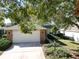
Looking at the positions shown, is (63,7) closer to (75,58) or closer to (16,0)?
(75,58)

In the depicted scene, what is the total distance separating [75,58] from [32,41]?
1657 cm

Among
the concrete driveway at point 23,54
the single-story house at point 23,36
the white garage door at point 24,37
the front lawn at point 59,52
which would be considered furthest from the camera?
the white garage door at point 24,37

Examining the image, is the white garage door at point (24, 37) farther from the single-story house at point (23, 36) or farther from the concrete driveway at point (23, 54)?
the concrete driveway at point (23, 54)

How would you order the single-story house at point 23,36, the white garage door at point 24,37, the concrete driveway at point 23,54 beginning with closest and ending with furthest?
the concrete driveway at point 23,54
the single-story house at point 23,36
the white garage door at point 24,37

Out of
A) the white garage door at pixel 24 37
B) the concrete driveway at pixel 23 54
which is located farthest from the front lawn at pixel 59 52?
the white garage door at pixel 24 37

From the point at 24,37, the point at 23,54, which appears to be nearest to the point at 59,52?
the point at 23,54

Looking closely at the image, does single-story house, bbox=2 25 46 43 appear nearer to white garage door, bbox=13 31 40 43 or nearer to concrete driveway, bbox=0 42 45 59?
white garage door, bbox=13 31 40 43

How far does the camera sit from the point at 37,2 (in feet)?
35.0

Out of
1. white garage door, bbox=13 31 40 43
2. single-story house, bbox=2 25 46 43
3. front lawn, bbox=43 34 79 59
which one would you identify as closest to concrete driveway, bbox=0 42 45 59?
front lawn, bbox=43 34 79 59

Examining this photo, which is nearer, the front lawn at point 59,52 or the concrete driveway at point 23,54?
the front lawn at point 59,52

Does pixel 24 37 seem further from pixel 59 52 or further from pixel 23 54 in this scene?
pixel 59 52

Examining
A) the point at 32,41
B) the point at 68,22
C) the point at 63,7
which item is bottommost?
the point at 32,41

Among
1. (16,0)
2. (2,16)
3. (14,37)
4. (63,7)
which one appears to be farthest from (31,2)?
(14,37)

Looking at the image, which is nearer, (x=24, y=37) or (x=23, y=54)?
(x=23, y=54)
